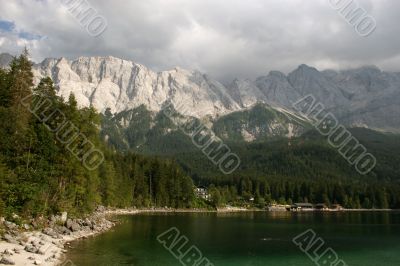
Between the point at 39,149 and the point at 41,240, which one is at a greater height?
the point at 39,149

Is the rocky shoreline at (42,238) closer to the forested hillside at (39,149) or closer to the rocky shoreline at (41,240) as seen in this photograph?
the rocky shoreline at (41,240)

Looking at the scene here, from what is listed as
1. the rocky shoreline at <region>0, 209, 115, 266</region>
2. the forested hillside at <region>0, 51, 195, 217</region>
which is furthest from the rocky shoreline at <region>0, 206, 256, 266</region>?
the forested hillside at <region>0, 51, 195, 217</region>

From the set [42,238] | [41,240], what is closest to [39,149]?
[42,238]

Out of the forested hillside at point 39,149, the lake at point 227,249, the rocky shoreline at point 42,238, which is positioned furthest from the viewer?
the forested hillside at point 39,149

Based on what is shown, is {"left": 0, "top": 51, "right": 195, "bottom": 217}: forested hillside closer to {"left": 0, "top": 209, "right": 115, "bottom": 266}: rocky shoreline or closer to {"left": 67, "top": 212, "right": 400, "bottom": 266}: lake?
{"left": 0, "top": 209, "right": 115, "bottom": 266}: rocky shoreline

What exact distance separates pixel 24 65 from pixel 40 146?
1284 centimetres

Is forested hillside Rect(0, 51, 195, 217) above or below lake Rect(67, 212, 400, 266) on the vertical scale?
above

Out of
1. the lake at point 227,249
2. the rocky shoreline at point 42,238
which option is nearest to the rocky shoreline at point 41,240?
the rocky shoreline at point 42,238

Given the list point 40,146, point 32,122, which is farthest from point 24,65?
point 40,146

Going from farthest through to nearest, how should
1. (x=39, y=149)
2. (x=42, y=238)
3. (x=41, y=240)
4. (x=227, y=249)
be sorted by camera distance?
(x=39, y=149), (x=227, y=249), (x=42, y=238), (x=41, y=240)

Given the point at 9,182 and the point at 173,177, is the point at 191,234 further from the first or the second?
the point at 173,177

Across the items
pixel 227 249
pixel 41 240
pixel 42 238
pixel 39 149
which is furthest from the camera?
pixel 39 149

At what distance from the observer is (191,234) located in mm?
75000

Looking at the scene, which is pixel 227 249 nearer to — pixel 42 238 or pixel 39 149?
pixel 42 238
